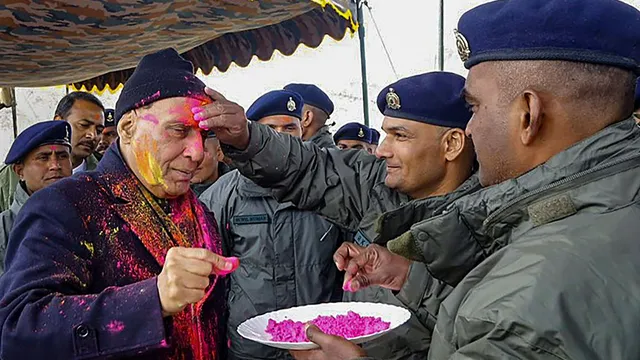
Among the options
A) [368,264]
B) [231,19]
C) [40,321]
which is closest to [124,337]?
[40,321]

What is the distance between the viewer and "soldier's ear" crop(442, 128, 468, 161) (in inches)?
93.6

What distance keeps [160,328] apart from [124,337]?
8cm

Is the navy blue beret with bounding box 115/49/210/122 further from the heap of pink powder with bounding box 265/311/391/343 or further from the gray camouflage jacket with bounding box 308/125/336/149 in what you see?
the gray camouflage jacket with bounding box 308/125/336/149

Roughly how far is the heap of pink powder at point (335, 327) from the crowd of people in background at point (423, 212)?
0.09m

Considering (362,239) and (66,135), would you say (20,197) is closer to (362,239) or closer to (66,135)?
(66,135)

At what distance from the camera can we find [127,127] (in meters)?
1.84

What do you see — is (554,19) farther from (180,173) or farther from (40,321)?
(40,321)

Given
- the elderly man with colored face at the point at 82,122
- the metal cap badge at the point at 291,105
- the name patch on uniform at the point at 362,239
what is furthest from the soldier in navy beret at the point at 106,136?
the name patch on uniform at the point at 362,239

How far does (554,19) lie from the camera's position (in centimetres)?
124

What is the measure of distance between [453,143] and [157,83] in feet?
3.81

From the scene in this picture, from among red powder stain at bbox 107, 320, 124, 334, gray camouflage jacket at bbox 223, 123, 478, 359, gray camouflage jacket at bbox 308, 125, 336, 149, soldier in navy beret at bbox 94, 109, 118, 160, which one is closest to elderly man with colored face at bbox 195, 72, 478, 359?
gray camouflage jacket at bbox 223, 123, 478, 359

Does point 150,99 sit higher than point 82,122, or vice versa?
point 150,99

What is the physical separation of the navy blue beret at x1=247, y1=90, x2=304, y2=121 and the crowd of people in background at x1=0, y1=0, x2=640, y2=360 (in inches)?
35.2

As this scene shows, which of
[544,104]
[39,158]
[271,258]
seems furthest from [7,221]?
[544,104]
